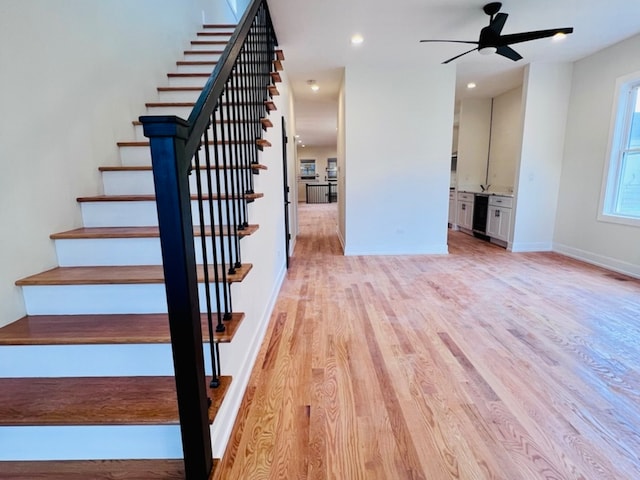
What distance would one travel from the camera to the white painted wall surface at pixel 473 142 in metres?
6.31

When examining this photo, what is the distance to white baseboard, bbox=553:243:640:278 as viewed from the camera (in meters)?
3.73

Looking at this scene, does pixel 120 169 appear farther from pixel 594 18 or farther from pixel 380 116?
pixel 594 18

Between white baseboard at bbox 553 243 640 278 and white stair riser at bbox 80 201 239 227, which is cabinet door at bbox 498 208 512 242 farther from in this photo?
white stair riser at bbox 80 201 239 227

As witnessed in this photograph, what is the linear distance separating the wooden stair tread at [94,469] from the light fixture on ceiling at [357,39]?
13.0 ft

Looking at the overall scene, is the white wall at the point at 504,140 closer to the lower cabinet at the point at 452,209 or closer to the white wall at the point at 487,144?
the white wall at the point at 487,144

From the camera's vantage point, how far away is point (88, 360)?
1.31 meters

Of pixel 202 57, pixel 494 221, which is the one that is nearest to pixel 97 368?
pixel 202 57

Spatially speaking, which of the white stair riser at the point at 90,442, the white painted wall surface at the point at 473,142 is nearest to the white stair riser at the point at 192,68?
the white stair riser at the point at 90,442

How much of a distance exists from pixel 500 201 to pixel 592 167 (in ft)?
4.12

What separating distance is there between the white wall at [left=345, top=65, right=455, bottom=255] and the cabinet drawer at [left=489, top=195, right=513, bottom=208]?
1092 millimetres

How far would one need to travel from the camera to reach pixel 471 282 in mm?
3527

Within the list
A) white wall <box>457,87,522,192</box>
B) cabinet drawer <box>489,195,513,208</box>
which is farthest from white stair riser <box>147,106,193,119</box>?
white wall <box>457,87,522,192</box>

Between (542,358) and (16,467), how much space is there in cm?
269

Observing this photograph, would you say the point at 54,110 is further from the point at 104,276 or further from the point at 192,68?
the point at 192,68
